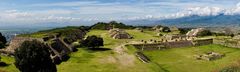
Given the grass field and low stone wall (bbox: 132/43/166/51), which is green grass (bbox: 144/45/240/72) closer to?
the grass field

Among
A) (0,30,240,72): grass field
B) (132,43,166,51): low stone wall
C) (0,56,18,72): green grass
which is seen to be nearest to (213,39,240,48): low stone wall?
(0,30,240,72): grass field

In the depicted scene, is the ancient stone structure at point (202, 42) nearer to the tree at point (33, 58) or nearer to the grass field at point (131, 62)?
the grass field at point (131, 62)

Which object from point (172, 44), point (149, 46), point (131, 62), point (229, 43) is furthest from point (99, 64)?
point (229, 43)

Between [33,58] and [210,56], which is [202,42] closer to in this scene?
[210,56]

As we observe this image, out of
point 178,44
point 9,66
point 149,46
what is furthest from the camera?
point 178,44

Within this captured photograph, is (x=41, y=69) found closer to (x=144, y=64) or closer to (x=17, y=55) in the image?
(x=17, y=55)

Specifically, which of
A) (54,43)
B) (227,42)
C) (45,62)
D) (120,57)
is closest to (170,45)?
(227,42)

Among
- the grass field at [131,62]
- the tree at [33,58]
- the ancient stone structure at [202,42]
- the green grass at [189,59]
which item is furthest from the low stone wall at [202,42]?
the tree at [33,58]
